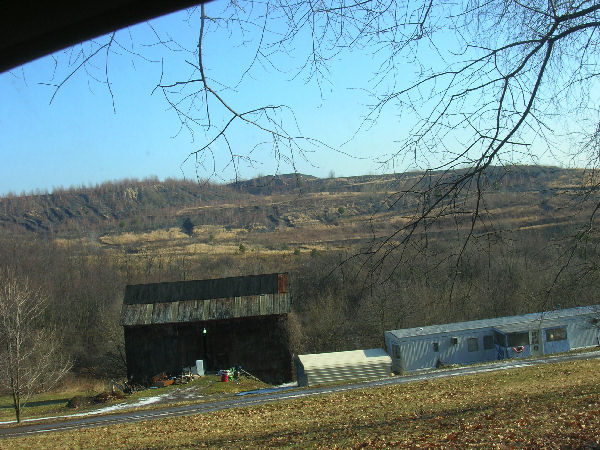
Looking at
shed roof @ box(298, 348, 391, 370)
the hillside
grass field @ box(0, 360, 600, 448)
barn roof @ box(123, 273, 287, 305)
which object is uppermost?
the hillside

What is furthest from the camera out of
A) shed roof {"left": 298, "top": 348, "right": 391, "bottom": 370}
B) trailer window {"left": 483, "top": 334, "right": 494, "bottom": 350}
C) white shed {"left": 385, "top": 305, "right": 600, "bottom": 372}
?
trailer window {"left": 483, "top": 334, "right": 494, "bottom": 350}

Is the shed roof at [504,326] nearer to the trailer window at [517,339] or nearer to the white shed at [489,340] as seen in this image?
the white shed at [489,340]

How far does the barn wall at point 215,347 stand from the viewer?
104 ft

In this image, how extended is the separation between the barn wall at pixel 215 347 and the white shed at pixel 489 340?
6500 mm

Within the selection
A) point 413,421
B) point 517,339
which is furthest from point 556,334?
point 413,421

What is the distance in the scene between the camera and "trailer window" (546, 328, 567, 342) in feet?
103

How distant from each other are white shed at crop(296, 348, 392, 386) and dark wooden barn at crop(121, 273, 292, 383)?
4553 millimetres

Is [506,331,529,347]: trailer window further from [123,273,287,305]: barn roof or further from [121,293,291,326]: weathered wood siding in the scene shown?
[123,273,287,305]: barn roof

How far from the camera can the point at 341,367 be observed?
25.8 m

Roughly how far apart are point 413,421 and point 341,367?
15.7 metres

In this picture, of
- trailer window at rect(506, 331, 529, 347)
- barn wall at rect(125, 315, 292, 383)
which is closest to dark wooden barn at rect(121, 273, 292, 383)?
barn wall at rect(125, 315, 292, 383)

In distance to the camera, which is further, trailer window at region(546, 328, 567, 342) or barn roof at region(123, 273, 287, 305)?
barn roof at region(123, 273, 287, 305)

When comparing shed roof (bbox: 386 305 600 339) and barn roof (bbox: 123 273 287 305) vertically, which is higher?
barn roof (bbox: 123 273 287 305)

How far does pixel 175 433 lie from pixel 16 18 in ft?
39.4
